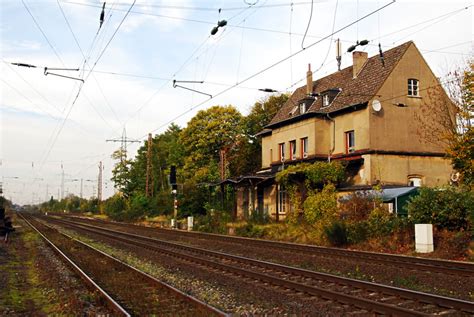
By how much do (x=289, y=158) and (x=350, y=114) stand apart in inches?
277

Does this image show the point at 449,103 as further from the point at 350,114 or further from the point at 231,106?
the point at 231,106

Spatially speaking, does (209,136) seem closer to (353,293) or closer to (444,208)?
(444,208)

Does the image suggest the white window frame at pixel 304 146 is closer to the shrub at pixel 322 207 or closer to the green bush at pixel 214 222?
the green bush at pixel 214 222

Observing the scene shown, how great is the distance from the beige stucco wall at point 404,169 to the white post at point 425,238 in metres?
12.1

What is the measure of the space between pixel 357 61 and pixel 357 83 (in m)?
2.48

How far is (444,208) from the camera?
19281mm

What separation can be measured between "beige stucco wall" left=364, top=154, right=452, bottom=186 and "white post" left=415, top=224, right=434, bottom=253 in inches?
477

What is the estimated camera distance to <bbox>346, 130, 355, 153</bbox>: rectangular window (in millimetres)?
33513

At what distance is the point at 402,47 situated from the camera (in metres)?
33.4

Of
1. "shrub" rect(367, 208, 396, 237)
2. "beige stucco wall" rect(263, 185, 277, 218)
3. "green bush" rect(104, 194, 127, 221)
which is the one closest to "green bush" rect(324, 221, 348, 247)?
"shrub" rect(367, 208, 396, 237)

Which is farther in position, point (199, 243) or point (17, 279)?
point (199, 243)

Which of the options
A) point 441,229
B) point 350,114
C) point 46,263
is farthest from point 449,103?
point 46,263

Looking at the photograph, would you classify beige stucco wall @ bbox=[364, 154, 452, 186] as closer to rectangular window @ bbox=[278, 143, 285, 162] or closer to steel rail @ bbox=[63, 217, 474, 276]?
rectangular window @ bbox=[278, 143, 285, 162]

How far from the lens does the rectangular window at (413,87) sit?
33.6 meters
